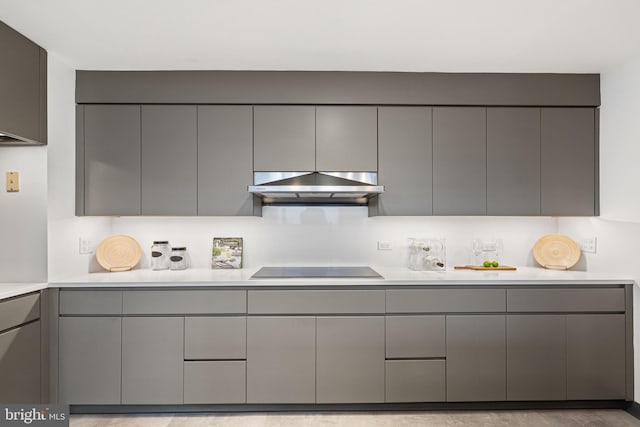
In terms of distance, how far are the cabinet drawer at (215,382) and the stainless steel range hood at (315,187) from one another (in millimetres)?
1157

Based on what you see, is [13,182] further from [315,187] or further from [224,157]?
[315,187]

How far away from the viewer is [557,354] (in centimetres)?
273

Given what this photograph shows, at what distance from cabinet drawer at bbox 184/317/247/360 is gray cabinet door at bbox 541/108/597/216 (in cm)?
233

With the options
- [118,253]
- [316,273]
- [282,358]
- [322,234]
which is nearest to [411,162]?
[322,234]

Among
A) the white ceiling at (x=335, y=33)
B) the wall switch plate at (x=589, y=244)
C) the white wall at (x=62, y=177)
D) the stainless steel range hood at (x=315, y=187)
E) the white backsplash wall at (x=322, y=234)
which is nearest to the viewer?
the white ceiling at (x=335, y=33)

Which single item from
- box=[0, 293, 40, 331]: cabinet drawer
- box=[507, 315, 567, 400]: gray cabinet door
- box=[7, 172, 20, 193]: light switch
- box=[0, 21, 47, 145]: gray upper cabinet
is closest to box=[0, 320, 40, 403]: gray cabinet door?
box=[0, 293, 40, 331]: cabinet drawer

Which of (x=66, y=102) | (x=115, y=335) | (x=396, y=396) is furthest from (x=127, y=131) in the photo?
(x=396, y=396)

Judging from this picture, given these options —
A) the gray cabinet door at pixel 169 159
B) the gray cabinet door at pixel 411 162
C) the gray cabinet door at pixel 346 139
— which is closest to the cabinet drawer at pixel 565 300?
the gray cabinet door at pixel 411 162

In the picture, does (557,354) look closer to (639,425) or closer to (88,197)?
(639,425)

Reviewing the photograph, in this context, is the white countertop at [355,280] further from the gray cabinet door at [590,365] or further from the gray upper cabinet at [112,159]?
the gray upper cabinet at [112,159]

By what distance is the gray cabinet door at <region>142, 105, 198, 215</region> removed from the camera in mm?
3004

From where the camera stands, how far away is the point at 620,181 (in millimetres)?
2863

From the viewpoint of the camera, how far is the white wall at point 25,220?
2625mm
